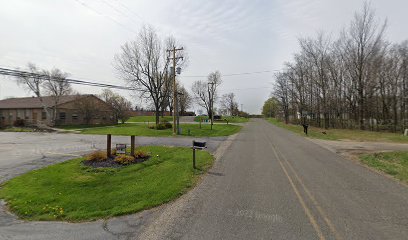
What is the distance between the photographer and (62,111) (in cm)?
4662

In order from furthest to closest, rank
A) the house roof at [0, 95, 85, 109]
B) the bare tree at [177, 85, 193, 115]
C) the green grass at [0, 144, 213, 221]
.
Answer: the bare tree at [177, 85, 193, 115] < the house roof at [0, 95, 85, 109] < the green grass at [0, 144, 213, 221]

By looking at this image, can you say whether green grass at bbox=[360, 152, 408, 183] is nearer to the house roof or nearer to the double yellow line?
the double yellow line

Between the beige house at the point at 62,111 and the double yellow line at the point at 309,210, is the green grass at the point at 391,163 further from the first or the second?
the beige house at the point at 62,111

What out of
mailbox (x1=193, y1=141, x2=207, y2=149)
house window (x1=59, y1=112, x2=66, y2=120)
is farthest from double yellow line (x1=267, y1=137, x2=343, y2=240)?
house window (x1=59, y1=112, x2=66, y2=120)

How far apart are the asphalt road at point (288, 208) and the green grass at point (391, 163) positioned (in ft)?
3.00

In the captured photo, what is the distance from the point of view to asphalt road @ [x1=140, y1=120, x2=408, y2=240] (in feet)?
15.6

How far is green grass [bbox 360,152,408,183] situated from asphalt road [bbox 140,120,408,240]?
914 millimetres

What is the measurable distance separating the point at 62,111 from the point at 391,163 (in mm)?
50435

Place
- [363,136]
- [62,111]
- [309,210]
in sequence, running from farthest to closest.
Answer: [62,111] < [363,136] < [309,210]

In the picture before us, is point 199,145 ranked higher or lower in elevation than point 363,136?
higher

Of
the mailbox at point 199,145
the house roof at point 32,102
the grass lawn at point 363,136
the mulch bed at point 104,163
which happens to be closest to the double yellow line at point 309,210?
the mailbox at point 199,145

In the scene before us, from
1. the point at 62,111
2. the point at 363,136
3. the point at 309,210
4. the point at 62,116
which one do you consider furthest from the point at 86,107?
the point at 309,210

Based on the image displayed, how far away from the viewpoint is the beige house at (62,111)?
46000 mm

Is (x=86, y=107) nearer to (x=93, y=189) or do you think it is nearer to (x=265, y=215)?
(x=93, y=189)
